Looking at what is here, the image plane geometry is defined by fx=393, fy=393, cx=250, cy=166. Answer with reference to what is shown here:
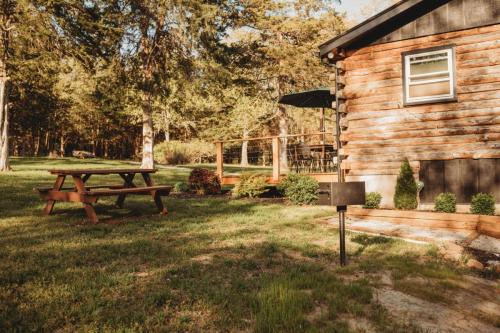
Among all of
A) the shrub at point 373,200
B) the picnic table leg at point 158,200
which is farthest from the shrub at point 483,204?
the picnic table leg at point 158,200

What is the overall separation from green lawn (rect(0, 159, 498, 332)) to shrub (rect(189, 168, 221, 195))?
5.68 m

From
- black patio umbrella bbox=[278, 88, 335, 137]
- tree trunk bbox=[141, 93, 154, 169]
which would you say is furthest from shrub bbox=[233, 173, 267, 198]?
tree trunk bbox=[141, 93, 154, 169]

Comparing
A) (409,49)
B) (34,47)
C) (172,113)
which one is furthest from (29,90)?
(409,49)

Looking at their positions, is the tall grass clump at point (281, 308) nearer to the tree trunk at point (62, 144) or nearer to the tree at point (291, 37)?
the tree at point (291, 37)

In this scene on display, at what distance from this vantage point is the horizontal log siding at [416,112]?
9352mm

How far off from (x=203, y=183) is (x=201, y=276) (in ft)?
31.3

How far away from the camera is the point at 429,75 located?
10172mm

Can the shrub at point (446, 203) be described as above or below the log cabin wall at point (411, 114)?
below

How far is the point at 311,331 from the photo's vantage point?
3.31 meters

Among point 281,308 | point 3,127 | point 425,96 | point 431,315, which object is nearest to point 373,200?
point 425,96

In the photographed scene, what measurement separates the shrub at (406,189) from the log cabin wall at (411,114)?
65 centimetres

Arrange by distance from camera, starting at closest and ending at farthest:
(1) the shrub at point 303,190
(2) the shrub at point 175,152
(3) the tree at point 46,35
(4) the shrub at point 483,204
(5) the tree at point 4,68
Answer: (4) the shrub at point 483,204
(1) the shrub at point 303,190
(3) the tree at point 46,35
(5) the tree at point 4,68
(2) the shrub at point 175,152

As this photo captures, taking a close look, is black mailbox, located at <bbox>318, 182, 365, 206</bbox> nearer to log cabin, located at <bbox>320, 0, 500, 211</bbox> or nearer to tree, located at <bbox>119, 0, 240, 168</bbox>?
log cabin, located at <bbox>320, 0, 500, 211</bbox>

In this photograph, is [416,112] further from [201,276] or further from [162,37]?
[162,37]
